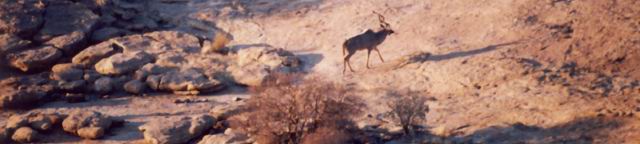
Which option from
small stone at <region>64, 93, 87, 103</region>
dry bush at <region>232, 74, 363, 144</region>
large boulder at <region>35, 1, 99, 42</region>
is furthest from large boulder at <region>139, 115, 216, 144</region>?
large boulder at <region>35, 1, 99, 42</region>

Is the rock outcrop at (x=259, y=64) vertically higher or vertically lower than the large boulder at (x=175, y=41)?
lower

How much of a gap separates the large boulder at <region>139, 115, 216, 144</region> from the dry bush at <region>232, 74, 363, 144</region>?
964 millimetres

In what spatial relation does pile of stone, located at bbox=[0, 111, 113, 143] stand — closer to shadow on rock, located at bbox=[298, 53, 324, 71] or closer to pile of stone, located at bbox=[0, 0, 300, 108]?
pile of stone, located at bbox=[0, 0, 300, 108]

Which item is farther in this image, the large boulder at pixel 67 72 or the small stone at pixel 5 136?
the large boulder at pixel 67 72

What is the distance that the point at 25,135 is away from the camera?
12016 millimetres

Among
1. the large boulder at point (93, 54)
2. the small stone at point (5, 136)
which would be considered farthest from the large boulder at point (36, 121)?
the large boulder at point (93, 54)

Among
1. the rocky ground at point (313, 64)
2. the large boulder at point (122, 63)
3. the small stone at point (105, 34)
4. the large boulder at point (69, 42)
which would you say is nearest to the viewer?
the rocky ground at point (313, 64)

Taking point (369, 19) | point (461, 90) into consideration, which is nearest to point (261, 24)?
point (369, 19)

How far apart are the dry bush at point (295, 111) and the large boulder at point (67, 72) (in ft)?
17.6

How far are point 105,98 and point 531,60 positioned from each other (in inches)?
306

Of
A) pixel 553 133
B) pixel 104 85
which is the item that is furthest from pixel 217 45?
pixel 553 133

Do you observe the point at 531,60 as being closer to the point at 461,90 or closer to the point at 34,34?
the point at 461,90

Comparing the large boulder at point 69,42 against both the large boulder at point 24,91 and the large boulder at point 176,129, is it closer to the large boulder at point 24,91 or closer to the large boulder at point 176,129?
the large boulder at point 24,91

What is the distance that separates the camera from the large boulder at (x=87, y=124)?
39.6 feet
